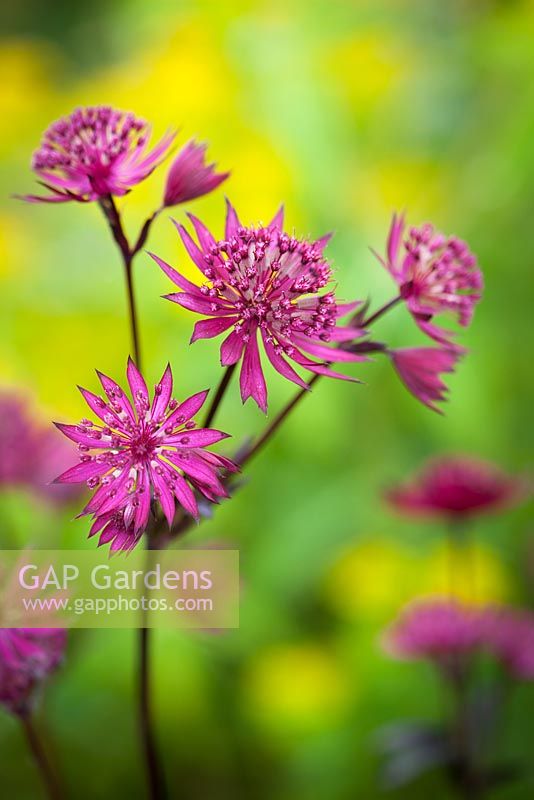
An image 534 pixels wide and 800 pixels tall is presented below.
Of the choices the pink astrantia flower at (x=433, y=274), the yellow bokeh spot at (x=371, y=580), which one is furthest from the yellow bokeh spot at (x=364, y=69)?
the pink astrantia flower at (x=433, y=274)

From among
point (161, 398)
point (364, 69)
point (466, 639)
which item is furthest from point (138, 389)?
point (364, 69)

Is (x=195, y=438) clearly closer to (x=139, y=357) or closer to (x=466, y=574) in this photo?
(x=139, y=357)

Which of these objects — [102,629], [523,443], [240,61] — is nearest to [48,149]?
[102,629]

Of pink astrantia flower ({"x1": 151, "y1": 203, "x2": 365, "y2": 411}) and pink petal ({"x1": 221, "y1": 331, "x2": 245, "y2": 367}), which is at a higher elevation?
pink astrantia flower ({"x1": 151, "y1": 203, "x2": 365, "y2": 411})

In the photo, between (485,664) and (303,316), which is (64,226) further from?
(303,316)

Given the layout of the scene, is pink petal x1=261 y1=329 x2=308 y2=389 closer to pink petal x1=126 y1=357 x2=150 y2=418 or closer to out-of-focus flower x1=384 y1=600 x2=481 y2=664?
pink petal x1=126 y1=357 x2=150 y2=418

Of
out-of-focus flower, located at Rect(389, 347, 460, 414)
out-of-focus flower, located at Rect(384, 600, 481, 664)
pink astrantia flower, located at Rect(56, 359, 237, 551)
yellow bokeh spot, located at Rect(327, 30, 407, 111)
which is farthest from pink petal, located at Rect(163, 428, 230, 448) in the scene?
yellow bokeh spot, located at Rect(327, 30, 407, 111)
